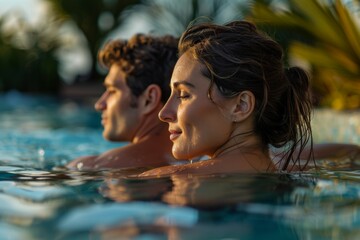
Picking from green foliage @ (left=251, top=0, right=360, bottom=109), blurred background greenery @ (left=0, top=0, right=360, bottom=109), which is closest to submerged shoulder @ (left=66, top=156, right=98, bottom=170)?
green foliage @ (left=251, top=0, right=360, bottom=109)

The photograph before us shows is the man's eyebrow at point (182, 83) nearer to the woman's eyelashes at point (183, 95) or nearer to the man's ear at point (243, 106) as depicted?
the woman's eyelashes at point (183, 95)

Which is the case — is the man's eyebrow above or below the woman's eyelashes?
above

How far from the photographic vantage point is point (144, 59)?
4375 millimetres

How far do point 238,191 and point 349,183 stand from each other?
1.94 ft

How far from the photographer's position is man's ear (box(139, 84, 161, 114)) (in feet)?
14.1

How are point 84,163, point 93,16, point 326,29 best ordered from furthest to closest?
point 93,16 < point 326,29 < point 84,163

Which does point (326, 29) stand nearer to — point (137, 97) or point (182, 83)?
point (137, 97)

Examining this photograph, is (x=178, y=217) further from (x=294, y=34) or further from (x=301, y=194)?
(x=294, y=34)

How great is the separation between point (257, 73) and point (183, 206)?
830mm

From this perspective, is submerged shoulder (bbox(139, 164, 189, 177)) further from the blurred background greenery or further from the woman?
the blurred background greenery

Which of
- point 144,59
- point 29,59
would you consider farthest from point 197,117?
point 29,59

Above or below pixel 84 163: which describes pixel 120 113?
above

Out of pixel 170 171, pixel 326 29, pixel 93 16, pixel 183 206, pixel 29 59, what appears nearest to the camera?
pixel 183 206

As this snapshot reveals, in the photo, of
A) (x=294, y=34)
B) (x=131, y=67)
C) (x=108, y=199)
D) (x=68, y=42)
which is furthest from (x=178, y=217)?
(x=68, y=42)
